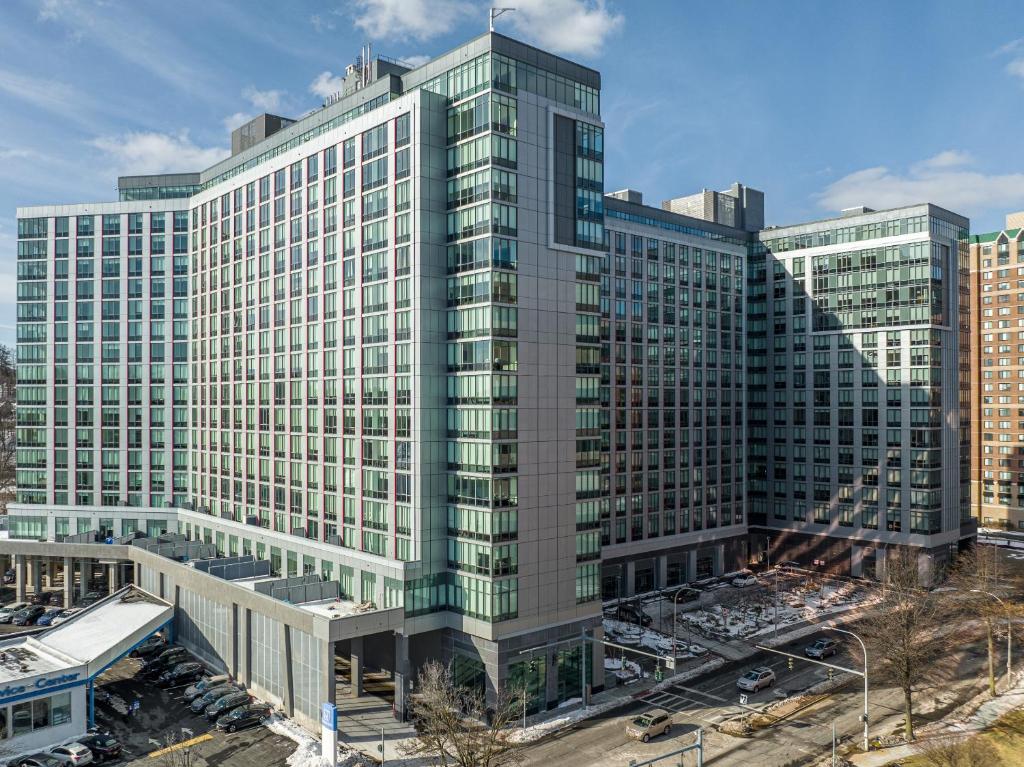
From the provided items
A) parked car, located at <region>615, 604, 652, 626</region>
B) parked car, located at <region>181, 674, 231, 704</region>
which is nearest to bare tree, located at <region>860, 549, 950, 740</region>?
parked car, located at <region>615, 604, 652, 626</region>

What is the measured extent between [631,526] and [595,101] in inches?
2262

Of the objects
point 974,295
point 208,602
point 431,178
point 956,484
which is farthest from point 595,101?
point 974,295

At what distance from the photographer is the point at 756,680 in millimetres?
69812

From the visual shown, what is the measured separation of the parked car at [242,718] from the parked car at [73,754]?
9.64m

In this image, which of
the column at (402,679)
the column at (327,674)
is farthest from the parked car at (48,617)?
the column at (402,679)

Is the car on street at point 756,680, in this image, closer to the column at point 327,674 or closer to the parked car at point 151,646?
the column at point 327,674

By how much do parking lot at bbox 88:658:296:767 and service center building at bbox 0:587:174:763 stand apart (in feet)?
11.5

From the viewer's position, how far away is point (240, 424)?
3738 inches

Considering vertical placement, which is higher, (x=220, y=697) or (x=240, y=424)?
(x=240, y=424)

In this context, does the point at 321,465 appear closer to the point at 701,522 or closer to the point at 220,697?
the point at 220,697

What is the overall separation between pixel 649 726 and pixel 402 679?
20651 millimetres

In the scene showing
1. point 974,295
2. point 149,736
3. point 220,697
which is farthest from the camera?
point 974,295

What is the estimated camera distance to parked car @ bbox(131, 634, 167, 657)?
271ft

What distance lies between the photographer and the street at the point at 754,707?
58.0m
